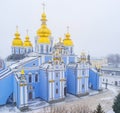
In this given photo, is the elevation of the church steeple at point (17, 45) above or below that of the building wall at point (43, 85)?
above

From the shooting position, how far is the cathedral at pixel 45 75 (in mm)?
17609

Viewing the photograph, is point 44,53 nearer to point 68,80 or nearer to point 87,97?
point 68,80

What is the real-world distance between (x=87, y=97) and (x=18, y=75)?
9175mm

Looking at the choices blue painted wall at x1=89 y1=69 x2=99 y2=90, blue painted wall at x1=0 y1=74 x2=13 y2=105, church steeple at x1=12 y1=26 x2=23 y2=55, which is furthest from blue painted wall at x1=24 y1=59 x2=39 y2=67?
blue painted wall at x1=89 y1=69 x2=99 y2=90

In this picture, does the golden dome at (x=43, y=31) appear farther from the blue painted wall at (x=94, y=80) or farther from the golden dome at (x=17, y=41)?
the blue painted wall at (x=94, y=80)

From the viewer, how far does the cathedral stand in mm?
17609

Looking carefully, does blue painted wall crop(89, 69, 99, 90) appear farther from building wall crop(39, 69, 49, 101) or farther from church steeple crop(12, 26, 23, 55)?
church steeple crop(12, 26, 23, 55)

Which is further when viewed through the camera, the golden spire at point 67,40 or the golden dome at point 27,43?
the golden dome at point 27,43

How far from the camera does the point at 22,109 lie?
16578 mm

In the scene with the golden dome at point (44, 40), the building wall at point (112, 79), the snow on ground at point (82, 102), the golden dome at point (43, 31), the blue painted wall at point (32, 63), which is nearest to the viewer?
the snow on ground at point (82, 102)

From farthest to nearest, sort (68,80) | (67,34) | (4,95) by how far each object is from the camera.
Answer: (67,34)
(68,80)
(4,95)

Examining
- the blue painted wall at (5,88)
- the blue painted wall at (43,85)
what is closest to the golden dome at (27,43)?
the blue painted wall at (43,85)

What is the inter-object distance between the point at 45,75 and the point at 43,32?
5669mm

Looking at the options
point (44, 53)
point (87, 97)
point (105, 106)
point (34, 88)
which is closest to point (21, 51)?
point (44, 53)
